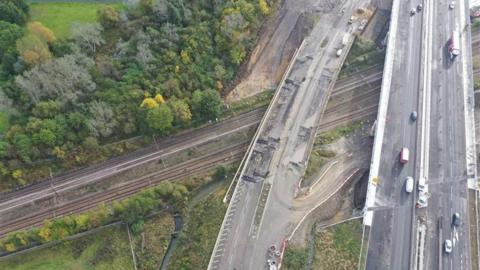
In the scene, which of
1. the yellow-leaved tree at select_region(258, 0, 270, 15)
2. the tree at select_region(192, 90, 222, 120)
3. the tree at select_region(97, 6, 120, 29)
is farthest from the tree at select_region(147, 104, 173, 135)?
the yellow-leaved tree at select_region(258, 0, 270, 15)

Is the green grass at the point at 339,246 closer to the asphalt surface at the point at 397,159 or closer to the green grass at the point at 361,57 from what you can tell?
the asphalt surface at the point at 397,159

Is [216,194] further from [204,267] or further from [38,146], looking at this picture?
[38,146]

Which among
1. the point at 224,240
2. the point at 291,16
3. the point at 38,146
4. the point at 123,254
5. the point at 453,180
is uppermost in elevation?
the point at 291,16

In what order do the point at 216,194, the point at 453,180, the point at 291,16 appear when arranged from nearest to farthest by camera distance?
the point at 453,180, the point at 216,194, the point at 291,16

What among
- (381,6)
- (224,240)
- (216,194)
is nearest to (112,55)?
(216,194)

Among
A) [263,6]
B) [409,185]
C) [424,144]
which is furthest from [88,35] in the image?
[424,144]

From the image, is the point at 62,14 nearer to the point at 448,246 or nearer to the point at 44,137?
the point at 44,137

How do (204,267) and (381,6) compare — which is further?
(381,6)

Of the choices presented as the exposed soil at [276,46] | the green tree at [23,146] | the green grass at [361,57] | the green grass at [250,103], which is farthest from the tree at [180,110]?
the green grass at [361,57]
